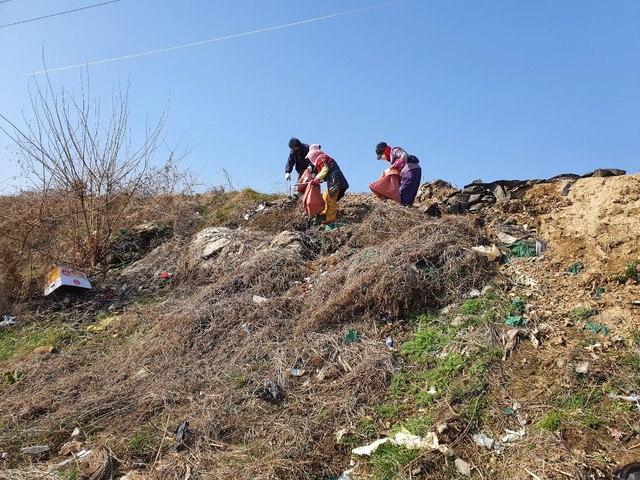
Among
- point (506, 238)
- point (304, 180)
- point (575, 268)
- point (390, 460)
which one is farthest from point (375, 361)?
point (304, 180)

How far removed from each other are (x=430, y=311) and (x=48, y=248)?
6.39 m

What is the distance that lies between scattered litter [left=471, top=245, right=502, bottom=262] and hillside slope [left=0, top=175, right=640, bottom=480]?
0.33 ft

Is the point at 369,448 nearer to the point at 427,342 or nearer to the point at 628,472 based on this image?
the point at 427,342

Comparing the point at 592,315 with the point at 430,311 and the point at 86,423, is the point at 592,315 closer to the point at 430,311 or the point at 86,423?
the point at 430,311

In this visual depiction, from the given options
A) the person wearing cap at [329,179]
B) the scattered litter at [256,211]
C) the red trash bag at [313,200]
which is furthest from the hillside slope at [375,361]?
the scattered litter at [256,211]

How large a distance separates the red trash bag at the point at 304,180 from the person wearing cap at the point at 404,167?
120 cm

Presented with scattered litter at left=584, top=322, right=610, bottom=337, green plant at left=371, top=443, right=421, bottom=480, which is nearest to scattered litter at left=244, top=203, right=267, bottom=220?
scattered litter at left=584, top=322, right=610, bottom=337

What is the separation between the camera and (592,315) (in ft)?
12.8

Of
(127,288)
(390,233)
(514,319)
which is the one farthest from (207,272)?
(514,319)

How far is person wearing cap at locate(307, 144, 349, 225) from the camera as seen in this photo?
6934 millimetres

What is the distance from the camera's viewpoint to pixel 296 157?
803 centimetres

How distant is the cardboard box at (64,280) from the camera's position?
22.8 feet

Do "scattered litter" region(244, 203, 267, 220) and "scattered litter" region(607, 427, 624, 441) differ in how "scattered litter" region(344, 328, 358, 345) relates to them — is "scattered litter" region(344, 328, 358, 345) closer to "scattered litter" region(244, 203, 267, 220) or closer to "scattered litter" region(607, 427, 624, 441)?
"scattered litter" region(607, 427, 624, 441)

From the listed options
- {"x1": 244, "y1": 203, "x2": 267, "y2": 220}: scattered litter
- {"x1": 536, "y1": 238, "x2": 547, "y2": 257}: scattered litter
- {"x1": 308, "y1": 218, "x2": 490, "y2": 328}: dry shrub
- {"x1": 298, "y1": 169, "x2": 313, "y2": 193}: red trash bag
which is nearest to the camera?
{"x1": 308, "y1": 218, "x2": 490, "y2": 328}: dry shrub
